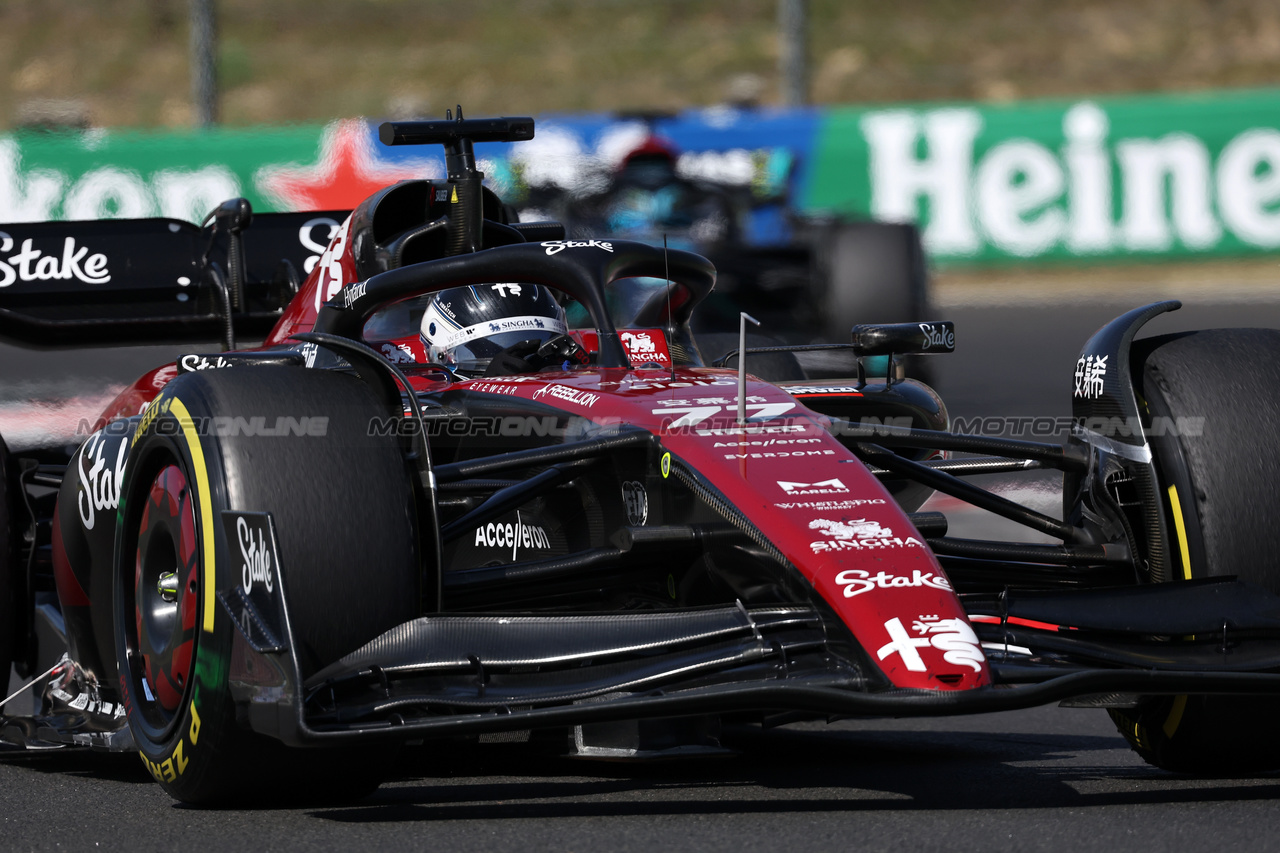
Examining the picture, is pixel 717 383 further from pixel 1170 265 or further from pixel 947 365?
pixel 1170 265

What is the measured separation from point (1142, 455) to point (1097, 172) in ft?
42.1

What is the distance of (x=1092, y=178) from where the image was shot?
55.0 feet

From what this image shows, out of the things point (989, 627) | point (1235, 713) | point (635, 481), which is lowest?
point (1235, 713)

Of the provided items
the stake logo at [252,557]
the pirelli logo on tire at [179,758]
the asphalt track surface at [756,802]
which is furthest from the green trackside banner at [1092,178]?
the stake logo at [252,557]

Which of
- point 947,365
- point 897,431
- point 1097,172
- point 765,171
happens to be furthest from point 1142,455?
point 1097,172

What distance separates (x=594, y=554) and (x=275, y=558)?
28.0 inches

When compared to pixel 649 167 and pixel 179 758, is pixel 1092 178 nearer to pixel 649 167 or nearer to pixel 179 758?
pixel 649 167

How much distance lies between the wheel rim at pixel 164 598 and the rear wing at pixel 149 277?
2559mm

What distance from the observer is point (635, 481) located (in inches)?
170

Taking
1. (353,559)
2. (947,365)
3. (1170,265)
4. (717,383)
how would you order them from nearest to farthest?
(353,559)
(717,383)
(947,365)
(1170,265)

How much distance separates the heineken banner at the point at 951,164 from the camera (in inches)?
647

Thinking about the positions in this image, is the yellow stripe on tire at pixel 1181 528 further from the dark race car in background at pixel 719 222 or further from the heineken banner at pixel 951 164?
the heineken banner at pixel 951 164

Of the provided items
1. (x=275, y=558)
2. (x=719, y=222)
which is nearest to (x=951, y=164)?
(x=719, y=222)

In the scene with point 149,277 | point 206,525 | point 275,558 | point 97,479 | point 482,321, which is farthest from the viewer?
point 149,277
